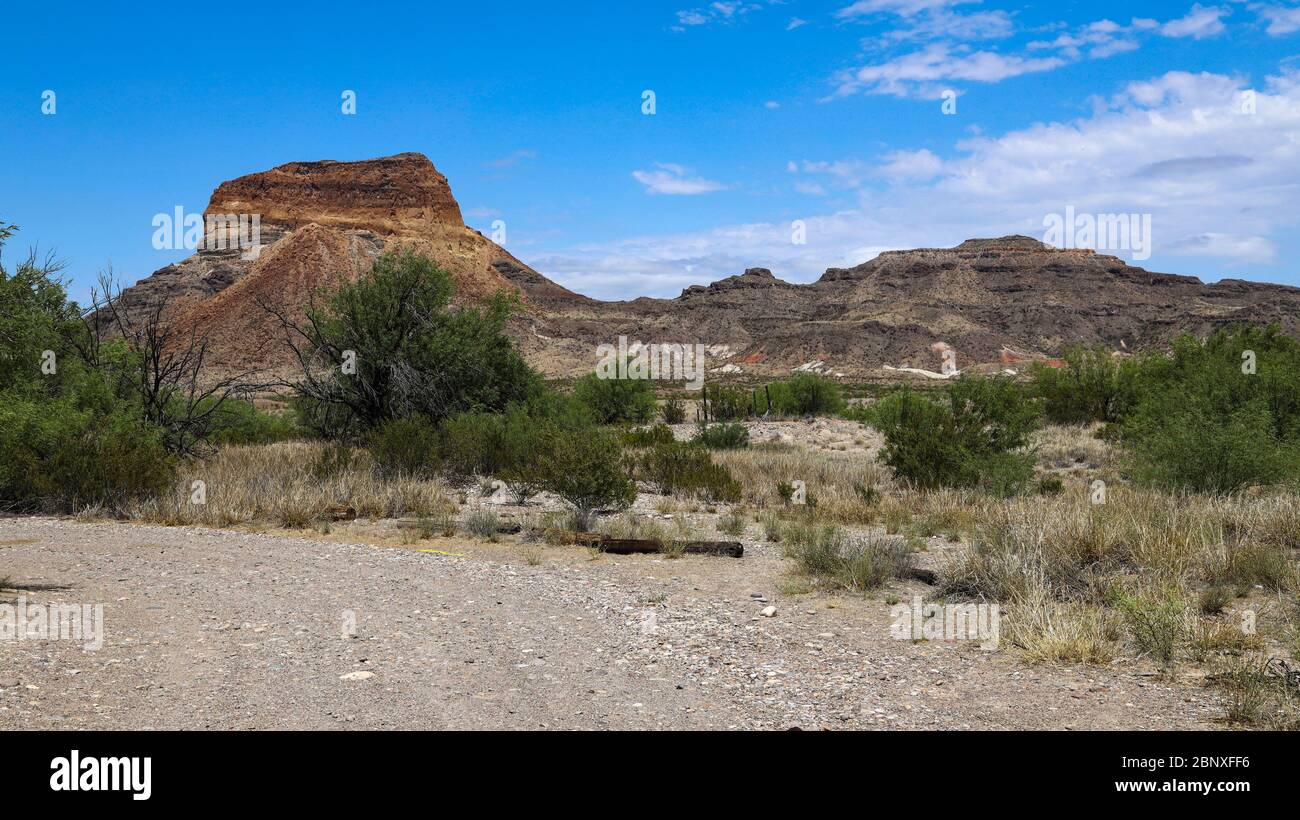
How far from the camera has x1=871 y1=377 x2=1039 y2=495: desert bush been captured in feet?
50.2

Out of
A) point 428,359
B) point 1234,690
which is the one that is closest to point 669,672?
point 1234,690

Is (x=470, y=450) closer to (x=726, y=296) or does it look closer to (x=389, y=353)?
(x=389, y=353)

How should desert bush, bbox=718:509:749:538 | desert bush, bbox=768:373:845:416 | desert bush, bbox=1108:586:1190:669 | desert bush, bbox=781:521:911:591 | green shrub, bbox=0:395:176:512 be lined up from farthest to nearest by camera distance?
desert bush, bbox=768:373:845:416 → green shrub, bbox=0:395:176:512 → desert bush, bbox=718:509:749:538 → desert bush, bbox=781:521:911:591 → desert bush, bbox=1108:586:1190:669

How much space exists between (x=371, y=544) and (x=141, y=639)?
4.95 meters

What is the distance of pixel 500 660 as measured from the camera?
641 cm

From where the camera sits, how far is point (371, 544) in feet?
38.3

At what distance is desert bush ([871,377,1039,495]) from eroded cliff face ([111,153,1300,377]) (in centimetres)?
6460

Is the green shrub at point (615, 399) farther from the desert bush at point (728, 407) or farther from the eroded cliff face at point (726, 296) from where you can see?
the eroded cliff face at point (726, 296)

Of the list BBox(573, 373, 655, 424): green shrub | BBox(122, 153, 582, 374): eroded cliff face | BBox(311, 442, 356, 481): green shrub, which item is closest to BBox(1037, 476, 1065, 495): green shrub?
BBox(311, 442, 356, 481): green shrub

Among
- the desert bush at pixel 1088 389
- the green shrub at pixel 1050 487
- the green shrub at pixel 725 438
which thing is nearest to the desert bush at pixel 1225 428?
the green shrub at pixel 1050 487

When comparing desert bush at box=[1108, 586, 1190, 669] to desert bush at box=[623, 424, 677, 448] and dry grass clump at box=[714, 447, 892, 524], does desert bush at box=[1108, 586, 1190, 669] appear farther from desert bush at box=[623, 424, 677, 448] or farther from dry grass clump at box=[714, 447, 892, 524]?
desert bush at box=[623, 424, 677, 448]

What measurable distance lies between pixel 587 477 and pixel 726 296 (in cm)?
11127

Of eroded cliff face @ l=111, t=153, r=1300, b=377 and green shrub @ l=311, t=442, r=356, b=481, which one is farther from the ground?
eroded cliff face @ l=111, t=153, r=1300, b=377

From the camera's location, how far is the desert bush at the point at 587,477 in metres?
13.1
